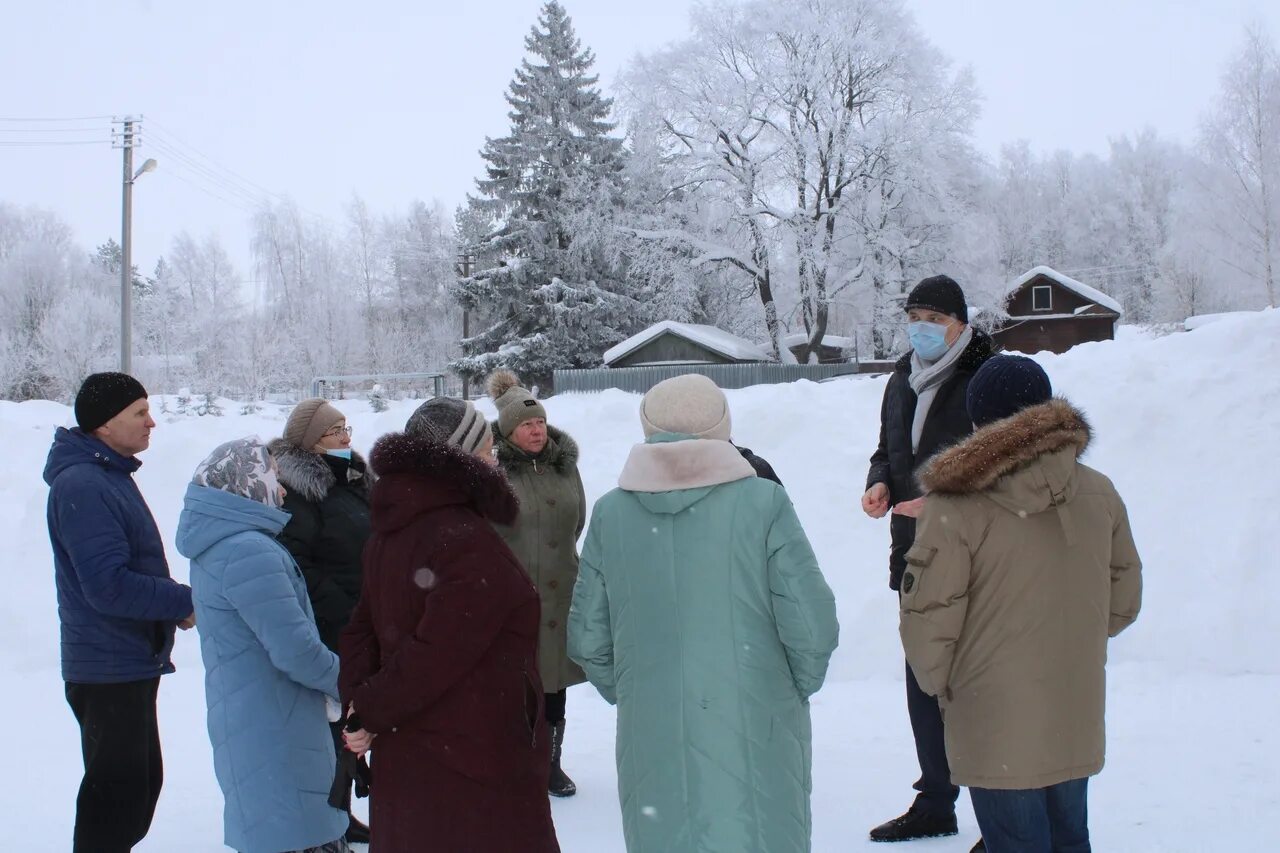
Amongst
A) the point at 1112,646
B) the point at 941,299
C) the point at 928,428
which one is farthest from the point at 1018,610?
the point at 1112,646

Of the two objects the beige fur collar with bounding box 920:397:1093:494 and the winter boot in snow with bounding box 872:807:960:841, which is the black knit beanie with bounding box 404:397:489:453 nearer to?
the beige fur collar with bounding box 920:397:1093:494

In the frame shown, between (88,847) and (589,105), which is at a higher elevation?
(589,105)

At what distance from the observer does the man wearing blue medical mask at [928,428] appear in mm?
3727

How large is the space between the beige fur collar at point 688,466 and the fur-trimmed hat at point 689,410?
45mm

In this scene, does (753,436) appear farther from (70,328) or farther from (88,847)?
(70,328)

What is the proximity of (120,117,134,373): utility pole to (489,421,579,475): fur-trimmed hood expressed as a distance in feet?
63.6

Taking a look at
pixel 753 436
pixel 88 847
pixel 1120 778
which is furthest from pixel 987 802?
pixel 753 436

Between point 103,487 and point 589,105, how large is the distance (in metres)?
32.0

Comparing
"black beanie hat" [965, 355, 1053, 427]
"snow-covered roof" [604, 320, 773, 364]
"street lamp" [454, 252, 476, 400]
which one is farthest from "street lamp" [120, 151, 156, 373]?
"black beanie hat" [965, 355, 1053, 427]

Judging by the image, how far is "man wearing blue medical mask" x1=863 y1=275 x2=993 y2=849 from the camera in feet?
12.2

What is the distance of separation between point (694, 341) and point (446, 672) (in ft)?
90.2

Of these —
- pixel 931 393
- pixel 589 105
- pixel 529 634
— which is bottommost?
pixel 529 634

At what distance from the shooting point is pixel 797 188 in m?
29.8

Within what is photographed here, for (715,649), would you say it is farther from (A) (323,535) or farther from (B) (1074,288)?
(B) (1074,288)
